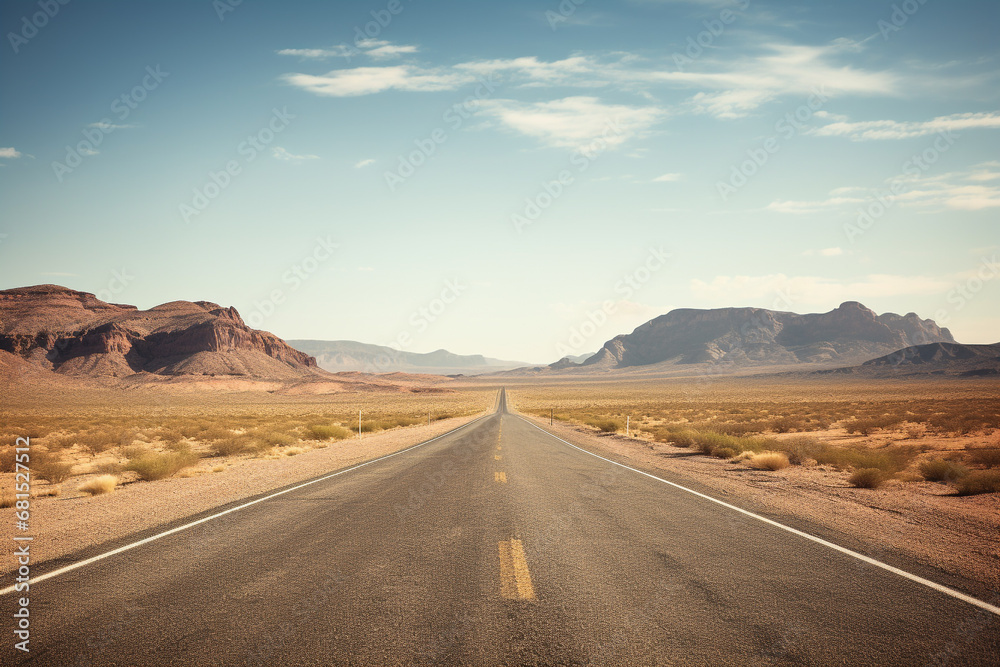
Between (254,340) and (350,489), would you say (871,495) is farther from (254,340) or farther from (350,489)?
(254,340)

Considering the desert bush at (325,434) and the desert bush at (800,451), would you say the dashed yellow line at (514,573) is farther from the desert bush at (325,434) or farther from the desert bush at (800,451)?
the desert bush at (325,434)

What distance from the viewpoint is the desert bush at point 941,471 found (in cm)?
1190

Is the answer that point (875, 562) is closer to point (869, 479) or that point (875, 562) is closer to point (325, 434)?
point (869, 479)

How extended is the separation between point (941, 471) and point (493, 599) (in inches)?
529

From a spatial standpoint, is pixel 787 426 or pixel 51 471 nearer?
pixel 51 471

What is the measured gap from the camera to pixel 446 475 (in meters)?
12.7

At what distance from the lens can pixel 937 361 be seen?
145 metres

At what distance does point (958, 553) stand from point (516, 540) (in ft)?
18.3

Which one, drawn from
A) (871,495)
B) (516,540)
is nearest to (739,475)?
(871,495)

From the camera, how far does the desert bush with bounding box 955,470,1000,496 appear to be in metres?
10.4

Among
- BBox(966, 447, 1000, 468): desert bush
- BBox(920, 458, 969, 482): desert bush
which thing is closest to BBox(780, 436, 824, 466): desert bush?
BBox(920, 458, 969, 482): desert bush

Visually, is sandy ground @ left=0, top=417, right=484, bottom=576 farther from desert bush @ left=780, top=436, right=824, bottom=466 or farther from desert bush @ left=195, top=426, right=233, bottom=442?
desert bush @ left=780, top=436, right=824, bottom=466

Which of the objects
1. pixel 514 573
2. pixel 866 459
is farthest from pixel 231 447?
pixel 866 459

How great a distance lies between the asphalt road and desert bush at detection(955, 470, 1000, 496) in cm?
647
